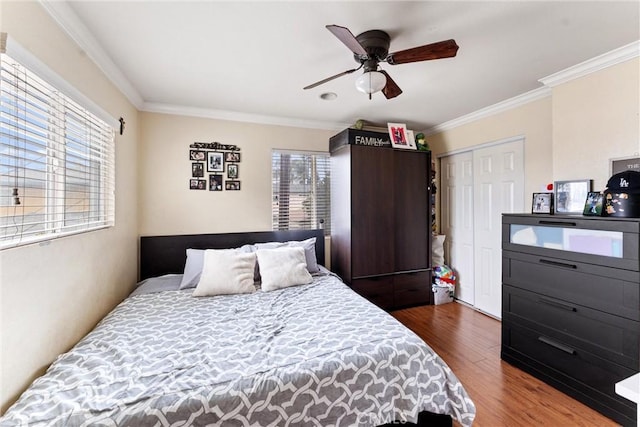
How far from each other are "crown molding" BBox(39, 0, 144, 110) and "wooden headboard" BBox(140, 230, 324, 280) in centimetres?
146

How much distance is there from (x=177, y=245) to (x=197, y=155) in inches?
40.3

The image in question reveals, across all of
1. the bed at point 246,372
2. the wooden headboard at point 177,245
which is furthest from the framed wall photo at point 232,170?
the bed at point 246,372

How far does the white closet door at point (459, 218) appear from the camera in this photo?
3.41 m

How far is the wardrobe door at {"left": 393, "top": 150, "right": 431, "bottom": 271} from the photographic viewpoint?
10.6 feet

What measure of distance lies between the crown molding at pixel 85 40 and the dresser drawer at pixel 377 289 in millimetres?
2901

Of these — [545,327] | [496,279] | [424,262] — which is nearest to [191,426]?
[545,327]

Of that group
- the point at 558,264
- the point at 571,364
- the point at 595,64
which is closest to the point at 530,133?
the point at 595,64

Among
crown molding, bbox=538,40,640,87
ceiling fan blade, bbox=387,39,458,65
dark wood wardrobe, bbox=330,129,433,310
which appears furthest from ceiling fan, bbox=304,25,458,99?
crown molding, bbox=538,40,640,87

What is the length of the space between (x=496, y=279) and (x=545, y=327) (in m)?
1.17

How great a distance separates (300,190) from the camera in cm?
339

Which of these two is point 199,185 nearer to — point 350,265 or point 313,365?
point 350,265

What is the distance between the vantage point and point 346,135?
3033 millimetres

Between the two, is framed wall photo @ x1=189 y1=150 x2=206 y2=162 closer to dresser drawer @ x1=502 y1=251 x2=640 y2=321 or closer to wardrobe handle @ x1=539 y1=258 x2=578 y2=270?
dresser drawer @ x1=502 y1=251 x2=640 y2=321

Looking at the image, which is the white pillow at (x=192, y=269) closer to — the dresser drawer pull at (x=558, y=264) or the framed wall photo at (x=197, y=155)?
the framed wall photo at (x=197, y=155)
